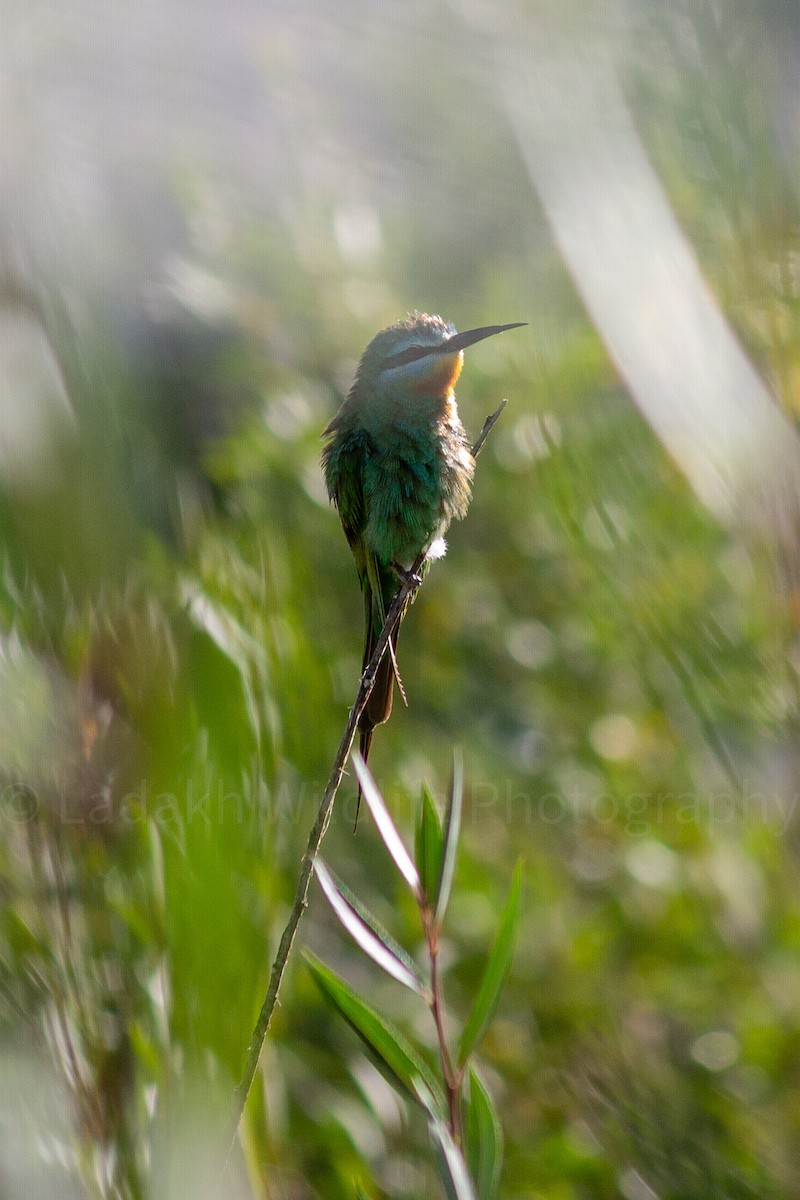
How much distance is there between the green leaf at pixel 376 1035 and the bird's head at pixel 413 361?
0.68m

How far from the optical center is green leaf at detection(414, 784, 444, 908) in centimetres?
49

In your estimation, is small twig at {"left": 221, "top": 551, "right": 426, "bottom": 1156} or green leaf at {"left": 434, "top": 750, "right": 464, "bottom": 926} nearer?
small twig at {"left": 221, "top": 551, "right": 426, "bottom": 1156}

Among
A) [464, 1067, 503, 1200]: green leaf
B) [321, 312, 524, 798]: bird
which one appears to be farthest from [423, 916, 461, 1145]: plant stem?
[321, 312, 524, 798]: bird

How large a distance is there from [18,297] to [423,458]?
0.63 meters

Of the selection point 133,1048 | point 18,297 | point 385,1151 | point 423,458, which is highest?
point 18,297

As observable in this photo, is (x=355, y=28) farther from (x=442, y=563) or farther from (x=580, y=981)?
(x=580, y=981)

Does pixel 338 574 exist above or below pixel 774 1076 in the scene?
above

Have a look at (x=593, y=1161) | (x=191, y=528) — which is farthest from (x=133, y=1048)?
(x=593, y=1161)

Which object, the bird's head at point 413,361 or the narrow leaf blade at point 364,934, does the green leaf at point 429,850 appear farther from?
the bird's head at point 413,361

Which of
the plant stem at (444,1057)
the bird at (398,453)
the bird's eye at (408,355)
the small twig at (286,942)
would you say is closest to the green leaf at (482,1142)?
the plant stem at (444,1057)

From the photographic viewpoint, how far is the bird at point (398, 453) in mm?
1073

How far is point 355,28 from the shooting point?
5.36 ft

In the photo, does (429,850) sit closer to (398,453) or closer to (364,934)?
(364,934)

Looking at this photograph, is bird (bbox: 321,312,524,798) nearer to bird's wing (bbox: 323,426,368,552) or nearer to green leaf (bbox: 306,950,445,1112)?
bird's wing (bbox: 323,426,368,552)
